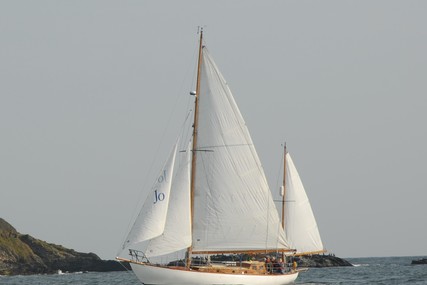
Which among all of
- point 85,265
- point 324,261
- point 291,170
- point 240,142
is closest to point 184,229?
point 240,142

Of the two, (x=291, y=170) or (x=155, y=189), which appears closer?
(x=155, y=189)

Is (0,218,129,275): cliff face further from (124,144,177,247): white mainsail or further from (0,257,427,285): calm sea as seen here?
(124,144,177,247): white mainsail

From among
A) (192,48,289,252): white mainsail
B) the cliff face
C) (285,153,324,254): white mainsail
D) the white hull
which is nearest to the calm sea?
(285,153,324,254): white mainsail

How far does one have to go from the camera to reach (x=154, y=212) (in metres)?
51.2

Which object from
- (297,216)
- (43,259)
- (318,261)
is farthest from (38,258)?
(297,216)

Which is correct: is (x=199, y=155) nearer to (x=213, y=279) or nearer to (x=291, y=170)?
(x=213, y=279)

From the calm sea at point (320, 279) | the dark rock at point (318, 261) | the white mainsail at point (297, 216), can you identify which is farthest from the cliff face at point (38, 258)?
the white mainsail at point (297, 216)

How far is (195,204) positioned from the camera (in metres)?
53.8

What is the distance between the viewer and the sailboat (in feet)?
169

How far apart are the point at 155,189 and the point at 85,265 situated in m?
75.1

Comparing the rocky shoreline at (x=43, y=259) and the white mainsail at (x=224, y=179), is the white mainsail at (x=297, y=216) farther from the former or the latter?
the rocky shoreline at (x=43, y=259)

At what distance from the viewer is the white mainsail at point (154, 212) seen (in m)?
50.9

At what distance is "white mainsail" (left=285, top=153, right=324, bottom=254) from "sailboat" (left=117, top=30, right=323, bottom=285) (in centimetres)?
1837

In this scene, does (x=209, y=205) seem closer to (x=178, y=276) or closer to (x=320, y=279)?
(x=178, y=276)
